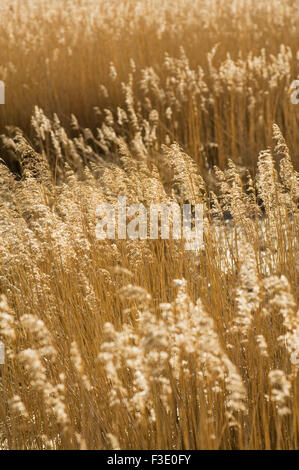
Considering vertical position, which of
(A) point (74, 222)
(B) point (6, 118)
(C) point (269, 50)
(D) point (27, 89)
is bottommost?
(A) point (74, 222)

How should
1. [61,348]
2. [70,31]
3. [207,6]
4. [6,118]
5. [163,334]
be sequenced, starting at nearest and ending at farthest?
[163,334] < [61,348] < [6,118] < [70,31] < [207,6]

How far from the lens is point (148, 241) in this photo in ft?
7.48

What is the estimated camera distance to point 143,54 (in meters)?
5.53

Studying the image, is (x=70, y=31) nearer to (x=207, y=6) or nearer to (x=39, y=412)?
(x=207, y=6)

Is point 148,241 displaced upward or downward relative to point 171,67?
downward

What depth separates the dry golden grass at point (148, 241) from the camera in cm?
129

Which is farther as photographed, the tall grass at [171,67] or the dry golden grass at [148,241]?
the tall grass at [171,67]

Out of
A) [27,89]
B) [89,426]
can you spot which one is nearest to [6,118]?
[27,89]

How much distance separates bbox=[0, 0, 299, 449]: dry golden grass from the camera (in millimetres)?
1289

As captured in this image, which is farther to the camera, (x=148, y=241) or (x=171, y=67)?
(x=171, y=67)

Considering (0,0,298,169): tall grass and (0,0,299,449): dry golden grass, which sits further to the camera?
A: (0,0,298,169): tall grass

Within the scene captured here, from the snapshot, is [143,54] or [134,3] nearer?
[143,54]

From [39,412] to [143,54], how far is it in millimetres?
4427
